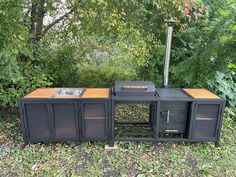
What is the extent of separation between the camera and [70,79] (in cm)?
418

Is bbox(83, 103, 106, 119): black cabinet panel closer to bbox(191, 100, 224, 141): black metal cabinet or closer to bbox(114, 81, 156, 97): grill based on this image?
bbox(114, 81, 156, 97): grill

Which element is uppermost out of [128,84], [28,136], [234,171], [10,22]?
[10,22]

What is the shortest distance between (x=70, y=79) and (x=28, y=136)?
63.9 inches

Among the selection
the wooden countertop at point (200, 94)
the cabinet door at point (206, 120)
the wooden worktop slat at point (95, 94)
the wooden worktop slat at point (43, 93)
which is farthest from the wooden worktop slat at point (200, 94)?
the wooden worktop slat at point (43, 93)

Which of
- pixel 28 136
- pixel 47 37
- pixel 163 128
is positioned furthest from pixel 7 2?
pixel 163 128

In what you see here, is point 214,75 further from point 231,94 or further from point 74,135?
point 74,135

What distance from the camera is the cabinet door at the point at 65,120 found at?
269cm

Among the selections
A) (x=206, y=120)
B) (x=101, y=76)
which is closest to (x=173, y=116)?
(x=206, y=120)

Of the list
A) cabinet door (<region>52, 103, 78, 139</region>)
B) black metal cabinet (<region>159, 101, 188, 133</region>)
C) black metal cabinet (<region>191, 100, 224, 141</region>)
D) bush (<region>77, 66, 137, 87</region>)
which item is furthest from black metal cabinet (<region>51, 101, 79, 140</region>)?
bush (<region>77, 66, 137, 87</region>)

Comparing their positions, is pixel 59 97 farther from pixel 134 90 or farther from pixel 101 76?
pixel 101 76

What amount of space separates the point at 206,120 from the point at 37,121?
2.12 meters

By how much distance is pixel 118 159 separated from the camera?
103 inches

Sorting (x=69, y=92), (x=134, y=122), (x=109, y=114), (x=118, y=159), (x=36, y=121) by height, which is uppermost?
(x=69, y=92)

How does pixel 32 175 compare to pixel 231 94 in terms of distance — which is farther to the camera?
pixel 231 94
